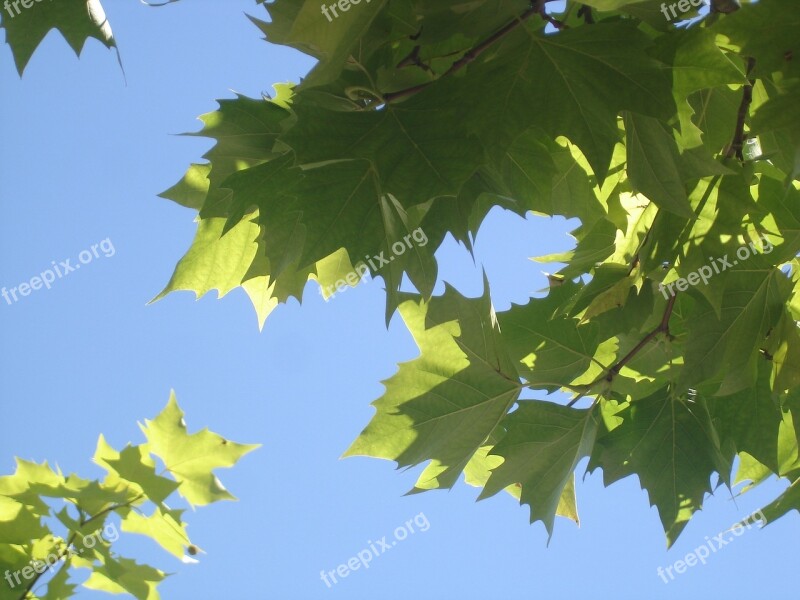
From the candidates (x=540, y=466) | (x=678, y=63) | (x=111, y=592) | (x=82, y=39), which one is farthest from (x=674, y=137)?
(x=111, y=592)

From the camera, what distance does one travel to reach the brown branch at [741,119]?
1.39 metres

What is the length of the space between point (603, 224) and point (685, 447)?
0.60 meters

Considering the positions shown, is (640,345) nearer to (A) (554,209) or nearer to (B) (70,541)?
(A) (554,209)

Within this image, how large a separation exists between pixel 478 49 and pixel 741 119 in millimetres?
526

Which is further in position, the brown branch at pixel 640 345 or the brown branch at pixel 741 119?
the brown branch at pixel 640 345

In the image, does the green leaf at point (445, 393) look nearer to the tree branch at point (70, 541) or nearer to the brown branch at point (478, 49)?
the brown branch at point (478, 49)

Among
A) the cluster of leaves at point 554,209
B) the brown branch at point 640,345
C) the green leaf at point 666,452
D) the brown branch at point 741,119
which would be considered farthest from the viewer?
the green leaf at point 666,452

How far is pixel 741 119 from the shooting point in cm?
143

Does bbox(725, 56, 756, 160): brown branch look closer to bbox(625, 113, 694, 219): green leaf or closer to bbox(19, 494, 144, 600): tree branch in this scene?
bbox(625, 113, 694, 219): green leaf

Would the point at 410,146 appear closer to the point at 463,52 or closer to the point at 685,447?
the point at 463,52

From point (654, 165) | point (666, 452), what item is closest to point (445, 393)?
point (666, 452)

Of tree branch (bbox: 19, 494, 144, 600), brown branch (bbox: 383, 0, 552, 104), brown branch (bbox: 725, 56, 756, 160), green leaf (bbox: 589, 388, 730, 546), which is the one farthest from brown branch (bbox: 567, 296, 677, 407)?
tree branch (bbox: 19, 494, 144, 600)

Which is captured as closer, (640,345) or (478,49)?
(478,49)

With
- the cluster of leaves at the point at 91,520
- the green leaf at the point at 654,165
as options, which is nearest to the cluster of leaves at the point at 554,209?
the green leaf at the point at 654,165
